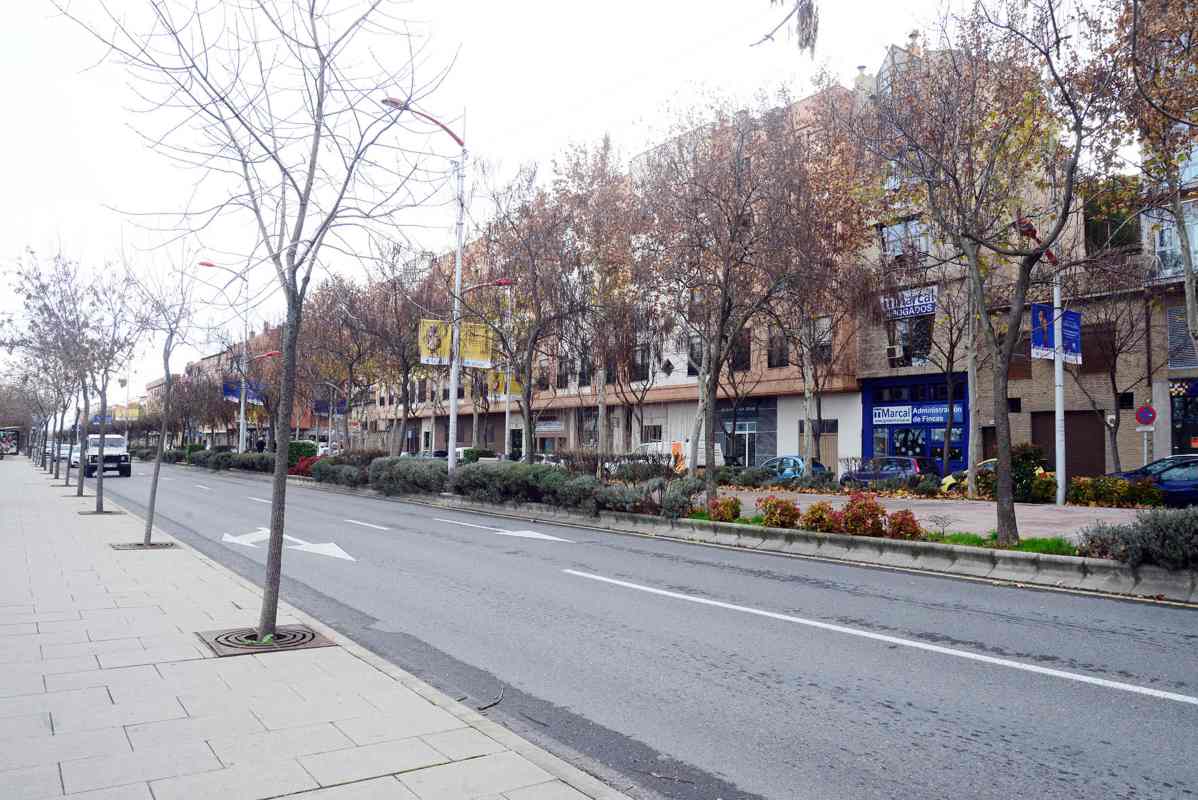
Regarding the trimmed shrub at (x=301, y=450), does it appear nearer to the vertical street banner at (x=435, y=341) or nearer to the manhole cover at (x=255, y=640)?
the vertical street banner at (x=435, y=341)

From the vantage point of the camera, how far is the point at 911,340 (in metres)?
33.8

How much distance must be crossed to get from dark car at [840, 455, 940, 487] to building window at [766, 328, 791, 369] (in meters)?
7.57

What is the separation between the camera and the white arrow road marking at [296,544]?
42.6ft

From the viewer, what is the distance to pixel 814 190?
77.3ft

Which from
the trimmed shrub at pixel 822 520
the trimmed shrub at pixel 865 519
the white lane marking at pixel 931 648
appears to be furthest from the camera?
the trimmed shrub at pixel 822 520

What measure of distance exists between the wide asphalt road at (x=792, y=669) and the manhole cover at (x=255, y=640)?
0.57 meters

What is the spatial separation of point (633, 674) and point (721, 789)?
81.1 inches

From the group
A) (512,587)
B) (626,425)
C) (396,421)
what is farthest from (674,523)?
(396,421)

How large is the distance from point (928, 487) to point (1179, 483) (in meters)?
6.06

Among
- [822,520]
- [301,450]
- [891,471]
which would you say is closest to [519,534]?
[822,520]

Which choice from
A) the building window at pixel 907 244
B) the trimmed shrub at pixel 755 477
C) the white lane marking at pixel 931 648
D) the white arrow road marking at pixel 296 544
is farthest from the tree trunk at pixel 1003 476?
the trimmed shrub at pixel 755 477

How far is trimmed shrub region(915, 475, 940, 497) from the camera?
23797 millimetres

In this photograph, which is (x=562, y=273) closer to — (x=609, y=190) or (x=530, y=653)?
(x=609, y=190)

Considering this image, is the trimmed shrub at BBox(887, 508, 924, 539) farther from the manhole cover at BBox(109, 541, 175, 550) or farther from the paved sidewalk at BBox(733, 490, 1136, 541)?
the manhole cover at BBox(109, 541, 175, 550)
